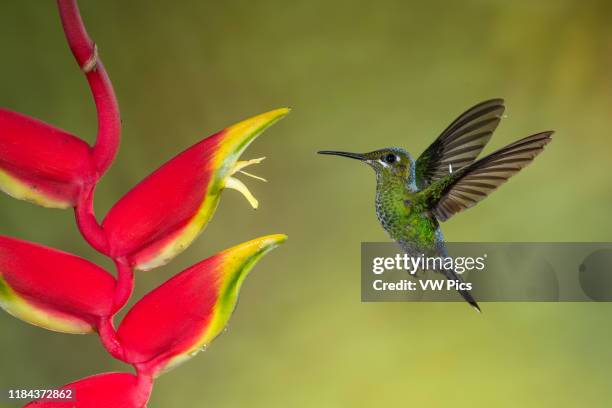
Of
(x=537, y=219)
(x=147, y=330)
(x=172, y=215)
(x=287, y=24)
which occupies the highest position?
(x=287, y=24)

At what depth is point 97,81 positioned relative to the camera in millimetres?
625

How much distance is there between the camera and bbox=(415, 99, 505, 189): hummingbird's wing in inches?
43.7

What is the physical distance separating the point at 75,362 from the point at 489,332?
27.1 inches

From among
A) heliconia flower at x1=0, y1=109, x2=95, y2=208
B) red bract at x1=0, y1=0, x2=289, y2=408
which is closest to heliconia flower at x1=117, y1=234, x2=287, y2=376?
red bract at x1=0, y1=0, x2=289, y2=408

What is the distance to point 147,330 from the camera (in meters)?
0.66

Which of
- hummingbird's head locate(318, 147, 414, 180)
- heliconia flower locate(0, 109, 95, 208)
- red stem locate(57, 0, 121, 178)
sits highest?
hummingbird's head locate(318, 147, 414, 180)

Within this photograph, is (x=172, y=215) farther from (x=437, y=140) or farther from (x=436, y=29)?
(x=436, y=29)

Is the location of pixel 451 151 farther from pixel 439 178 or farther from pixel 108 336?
pixel 108 336

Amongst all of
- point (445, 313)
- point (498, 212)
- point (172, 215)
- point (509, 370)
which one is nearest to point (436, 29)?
point (498, 212)

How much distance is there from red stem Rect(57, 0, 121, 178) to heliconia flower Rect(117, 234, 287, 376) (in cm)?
13

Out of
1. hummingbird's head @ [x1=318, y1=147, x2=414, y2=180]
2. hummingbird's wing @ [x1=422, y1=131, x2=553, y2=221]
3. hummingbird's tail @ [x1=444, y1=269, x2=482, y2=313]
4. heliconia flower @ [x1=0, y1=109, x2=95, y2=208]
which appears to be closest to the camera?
heliconia flower @ [x1=0, y1=109, x2=95, y2=208]

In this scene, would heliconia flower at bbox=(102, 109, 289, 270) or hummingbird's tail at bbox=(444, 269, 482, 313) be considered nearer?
heliconia flower at bbox=(102, 109, 289, 270)

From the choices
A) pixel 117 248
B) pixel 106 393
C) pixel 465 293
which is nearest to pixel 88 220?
pixel 117 248

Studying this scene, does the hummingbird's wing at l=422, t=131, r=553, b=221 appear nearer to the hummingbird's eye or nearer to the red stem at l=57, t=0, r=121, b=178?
the hummingbird's eye
